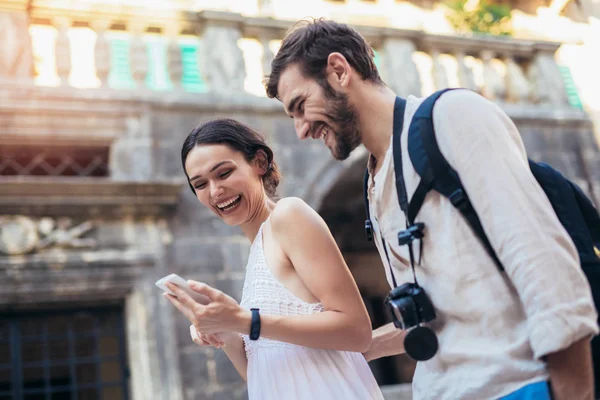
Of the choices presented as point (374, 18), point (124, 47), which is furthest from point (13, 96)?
point (374, 18)

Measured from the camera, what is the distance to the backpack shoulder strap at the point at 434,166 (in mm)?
1662

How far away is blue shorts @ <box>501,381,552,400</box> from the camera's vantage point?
59.7 inches

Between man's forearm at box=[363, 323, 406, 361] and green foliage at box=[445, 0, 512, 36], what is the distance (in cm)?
842

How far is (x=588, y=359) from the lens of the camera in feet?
4.98

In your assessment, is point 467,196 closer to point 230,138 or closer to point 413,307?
point 413,307

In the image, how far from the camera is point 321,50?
2.05m

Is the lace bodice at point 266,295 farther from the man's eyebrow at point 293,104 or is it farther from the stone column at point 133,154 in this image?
the stone column at point 133,154

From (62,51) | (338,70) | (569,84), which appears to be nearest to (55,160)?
(62,51)

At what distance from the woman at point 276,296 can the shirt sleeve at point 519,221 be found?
613 millimetres

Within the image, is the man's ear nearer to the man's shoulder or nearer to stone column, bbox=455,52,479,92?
the man's shoulder

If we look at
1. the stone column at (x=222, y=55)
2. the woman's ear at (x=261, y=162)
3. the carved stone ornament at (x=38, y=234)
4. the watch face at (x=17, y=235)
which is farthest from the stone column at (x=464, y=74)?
the woman's ear at (x=261, y=162)

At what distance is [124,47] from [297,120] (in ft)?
20.7

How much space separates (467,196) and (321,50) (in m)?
0.71

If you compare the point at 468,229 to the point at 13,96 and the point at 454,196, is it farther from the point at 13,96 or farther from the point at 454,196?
the point at 13,96
